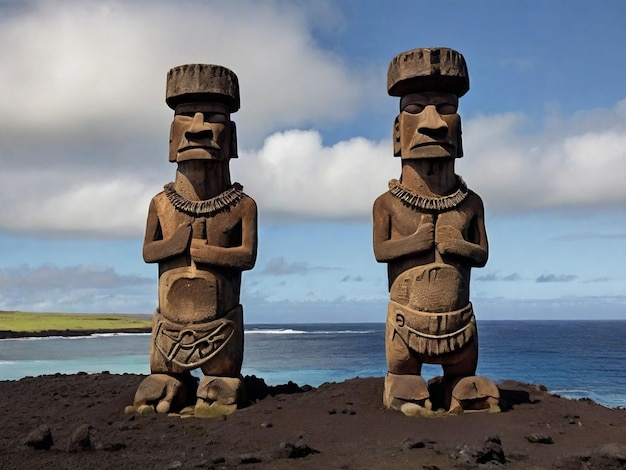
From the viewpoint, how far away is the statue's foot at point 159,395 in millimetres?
8922

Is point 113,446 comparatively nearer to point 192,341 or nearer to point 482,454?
point 192,341

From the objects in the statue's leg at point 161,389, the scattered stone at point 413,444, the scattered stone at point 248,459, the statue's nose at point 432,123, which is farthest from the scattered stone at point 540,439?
the statue's leg at point 161,389

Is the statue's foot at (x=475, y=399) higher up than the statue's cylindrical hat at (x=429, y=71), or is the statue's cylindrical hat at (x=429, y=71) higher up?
the statue's cylindrical hat at (x=429, y=71)

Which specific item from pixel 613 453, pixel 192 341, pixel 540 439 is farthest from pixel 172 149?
pixel 613 453

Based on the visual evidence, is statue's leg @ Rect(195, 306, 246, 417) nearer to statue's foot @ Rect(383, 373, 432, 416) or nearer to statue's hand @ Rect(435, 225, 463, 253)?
statue's foot @ Rect(383, 373, 432, 416)

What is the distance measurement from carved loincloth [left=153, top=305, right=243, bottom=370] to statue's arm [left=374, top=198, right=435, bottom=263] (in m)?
2.45

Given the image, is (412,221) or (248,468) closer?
(248,468)

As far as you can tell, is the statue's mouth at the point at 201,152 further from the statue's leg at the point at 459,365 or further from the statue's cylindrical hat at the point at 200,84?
the statue's leg at the point at 459,365

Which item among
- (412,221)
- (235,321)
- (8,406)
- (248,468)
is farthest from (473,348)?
(8,406)

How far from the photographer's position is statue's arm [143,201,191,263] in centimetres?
913

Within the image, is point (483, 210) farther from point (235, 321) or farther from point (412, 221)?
point (235, 321)

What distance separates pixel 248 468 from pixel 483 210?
523cm

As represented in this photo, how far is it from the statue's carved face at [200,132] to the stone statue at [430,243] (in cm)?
249

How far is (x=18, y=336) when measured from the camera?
51.9 m
